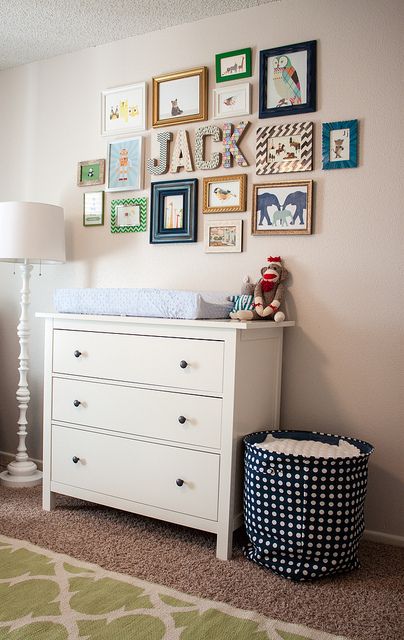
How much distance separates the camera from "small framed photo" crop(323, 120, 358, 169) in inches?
90.0

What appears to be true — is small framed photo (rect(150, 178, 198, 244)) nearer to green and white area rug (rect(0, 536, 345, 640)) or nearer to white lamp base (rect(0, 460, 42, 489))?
white lamp base (rect(0, 460, 42, 489))

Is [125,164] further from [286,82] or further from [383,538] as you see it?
[383,538]

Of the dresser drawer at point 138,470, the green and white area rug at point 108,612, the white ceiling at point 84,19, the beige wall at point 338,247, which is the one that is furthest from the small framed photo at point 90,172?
the green and white area rug at point 108,612

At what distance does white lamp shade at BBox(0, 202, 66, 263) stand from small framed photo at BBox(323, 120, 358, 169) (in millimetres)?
1320

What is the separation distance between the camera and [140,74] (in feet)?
9.31

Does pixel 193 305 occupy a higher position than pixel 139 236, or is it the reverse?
pixel 139 236

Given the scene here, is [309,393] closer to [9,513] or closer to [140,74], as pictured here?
[9,513]

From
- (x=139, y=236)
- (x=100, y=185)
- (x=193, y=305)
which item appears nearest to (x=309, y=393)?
(x=193, y=305)

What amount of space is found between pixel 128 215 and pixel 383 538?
1851 mm

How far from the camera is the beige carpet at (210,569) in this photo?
170 centimetres

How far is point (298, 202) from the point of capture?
240 cm

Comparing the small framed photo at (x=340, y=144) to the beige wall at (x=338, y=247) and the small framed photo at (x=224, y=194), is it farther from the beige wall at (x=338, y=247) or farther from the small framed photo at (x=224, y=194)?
the small framed photo at (x=224, y=194)

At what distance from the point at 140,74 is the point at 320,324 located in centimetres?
153

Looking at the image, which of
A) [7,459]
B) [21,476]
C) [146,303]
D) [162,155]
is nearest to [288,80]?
[162,155]
